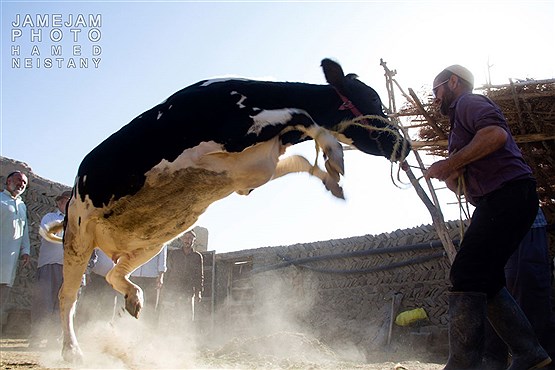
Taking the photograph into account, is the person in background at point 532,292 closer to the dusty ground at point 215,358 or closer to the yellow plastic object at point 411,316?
the dusty ground at point 215,358

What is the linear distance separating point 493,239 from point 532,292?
5.47 ft

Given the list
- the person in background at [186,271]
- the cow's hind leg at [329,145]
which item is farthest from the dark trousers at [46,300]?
the cow's hind leg at [329,145]

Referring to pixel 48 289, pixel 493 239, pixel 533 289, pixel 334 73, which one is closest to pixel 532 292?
pixel 533 289

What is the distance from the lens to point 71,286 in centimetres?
512

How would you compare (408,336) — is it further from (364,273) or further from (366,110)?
(366,110)

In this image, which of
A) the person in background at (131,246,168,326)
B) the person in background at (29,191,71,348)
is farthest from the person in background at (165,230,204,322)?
the person in background at (29,191,71,348)

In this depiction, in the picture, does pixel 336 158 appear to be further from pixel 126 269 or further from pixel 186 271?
pixel 186 271

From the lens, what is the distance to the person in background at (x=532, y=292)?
417 cm

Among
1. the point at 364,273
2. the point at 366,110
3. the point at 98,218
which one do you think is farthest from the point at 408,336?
the point at 98,218

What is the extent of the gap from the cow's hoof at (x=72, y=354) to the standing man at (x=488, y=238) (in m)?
3.21

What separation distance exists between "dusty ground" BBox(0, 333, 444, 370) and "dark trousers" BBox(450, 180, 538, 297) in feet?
4.34

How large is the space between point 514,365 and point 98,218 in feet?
10.9

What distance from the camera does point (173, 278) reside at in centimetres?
959

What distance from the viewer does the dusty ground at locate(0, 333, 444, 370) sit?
4.93 meters
